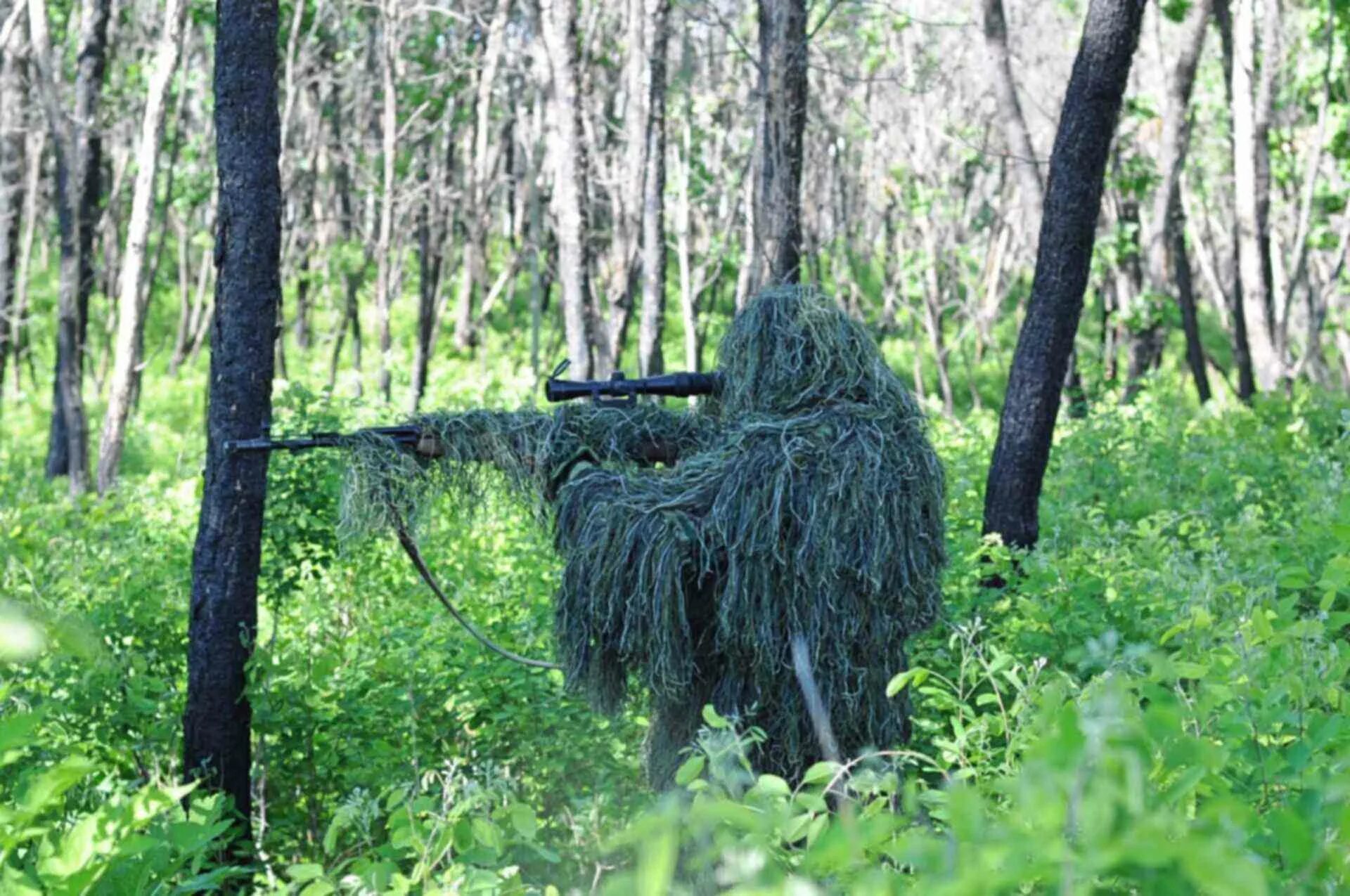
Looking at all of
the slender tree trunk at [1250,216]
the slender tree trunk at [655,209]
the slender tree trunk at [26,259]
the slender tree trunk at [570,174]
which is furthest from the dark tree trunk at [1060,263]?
the slender tree trunk at [26,259]

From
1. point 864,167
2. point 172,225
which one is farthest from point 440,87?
point 172,225

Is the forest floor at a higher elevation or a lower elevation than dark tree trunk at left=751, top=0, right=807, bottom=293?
lower

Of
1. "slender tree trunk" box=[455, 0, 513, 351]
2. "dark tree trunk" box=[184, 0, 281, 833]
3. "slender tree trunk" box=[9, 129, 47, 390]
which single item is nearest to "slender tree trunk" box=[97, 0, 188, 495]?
"dark tree trunk" box=[184, 0, 281, 833]

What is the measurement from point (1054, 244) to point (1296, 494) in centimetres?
326

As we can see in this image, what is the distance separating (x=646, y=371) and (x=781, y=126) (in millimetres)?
5132

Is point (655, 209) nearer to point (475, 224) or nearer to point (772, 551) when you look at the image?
point (772, 551)

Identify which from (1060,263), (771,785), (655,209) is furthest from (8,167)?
(771,785)

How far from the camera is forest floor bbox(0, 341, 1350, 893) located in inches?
78.7

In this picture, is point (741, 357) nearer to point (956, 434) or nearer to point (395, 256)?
point (956, 434)

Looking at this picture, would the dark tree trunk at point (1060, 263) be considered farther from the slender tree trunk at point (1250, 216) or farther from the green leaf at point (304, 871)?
the slender tree trunk at point (1250, 216)

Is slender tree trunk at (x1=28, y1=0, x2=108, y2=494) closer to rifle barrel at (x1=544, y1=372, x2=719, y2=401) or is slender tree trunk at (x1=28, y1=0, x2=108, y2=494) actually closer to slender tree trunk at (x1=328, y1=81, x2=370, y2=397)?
slender tree trunk at (x1=328, y1=81, x2=370, y2=397)

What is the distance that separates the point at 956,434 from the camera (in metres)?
12.4

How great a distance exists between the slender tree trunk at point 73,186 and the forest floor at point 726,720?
119 centimetres

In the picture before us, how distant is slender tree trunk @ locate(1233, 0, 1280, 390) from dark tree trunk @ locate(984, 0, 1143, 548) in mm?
7746
